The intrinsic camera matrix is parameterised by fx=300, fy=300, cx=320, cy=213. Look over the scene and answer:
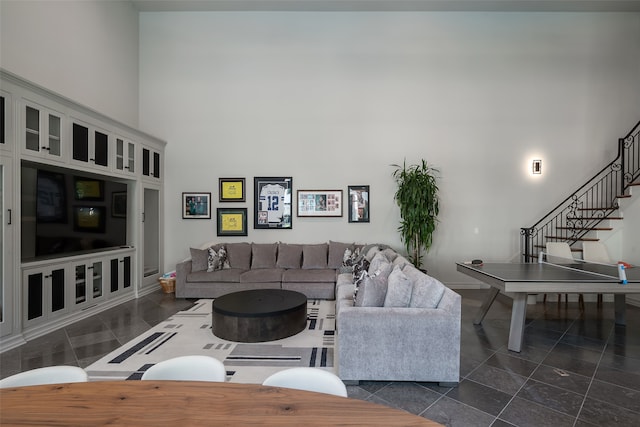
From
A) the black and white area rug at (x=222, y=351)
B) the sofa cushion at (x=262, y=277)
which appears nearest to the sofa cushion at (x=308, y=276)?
the sofa cushion at (x=262, y=277)

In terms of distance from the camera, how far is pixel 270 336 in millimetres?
3336

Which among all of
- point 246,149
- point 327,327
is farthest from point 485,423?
point 246,149

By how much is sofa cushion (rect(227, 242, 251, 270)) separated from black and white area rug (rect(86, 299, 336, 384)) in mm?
1545

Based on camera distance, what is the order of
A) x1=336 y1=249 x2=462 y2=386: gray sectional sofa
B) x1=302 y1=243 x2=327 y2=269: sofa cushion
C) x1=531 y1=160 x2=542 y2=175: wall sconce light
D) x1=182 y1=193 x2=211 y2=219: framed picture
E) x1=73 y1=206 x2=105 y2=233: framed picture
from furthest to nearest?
x1=182 y1=193 x2=211 y2=219: framed picture < x1=531 y1=160 x2=542 y2=175: wall sconce light < x1=302 y1=243 x2=327 y2=269: sofa cushion < x1=73 y1=206 x2=105 y2=233: framed picture < x1=336 y1=249 x2=462 y2=386: gray sectional sofa

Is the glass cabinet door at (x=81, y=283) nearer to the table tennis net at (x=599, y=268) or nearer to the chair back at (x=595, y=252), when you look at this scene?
the table tennis net at (x=599, y=268)

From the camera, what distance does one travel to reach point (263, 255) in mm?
5547

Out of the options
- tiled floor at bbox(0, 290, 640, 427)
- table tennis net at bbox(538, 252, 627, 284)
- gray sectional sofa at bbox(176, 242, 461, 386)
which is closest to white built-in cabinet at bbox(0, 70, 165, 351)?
tiled floor at bbox(0, 290, 640, 427)

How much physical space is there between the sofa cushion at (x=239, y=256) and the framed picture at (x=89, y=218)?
1983mm

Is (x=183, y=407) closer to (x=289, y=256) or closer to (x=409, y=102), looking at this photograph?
(x=289, y=256)

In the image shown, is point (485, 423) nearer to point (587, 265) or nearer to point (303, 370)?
point (303, 370)

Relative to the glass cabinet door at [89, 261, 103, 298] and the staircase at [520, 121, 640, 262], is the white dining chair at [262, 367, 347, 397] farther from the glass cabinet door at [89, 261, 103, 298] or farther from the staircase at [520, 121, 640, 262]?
the staircase at [520, 121, 640, 262]

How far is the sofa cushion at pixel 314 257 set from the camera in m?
5.45

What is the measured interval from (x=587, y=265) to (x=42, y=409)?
5.51 meters

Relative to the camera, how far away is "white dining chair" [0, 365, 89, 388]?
1261mm
